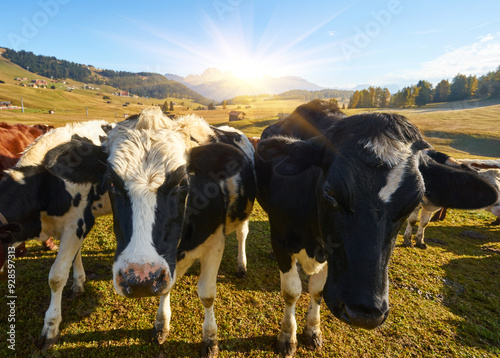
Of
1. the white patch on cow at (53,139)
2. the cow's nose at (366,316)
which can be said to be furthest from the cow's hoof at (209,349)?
the white patch on cow at (53,139)

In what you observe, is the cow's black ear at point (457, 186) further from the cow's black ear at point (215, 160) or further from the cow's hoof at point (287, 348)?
the cow's hoof at point (287, 348)

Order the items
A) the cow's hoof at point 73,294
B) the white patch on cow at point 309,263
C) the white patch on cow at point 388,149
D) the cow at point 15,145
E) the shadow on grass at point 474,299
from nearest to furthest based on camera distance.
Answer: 1. the white patch on cow at point 388,149
2. the white patch on cow at point 309,263
3. the shadow on grass at point 474,299
4. the cow's hoof at point 73,294
5. the cow at point 15,145

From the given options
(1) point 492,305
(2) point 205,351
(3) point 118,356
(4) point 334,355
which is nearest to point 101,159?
(3) point 118,356

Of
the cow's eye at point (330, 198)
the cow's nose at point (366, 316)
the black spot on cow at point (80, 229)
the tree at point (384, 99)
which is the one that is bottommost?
the black spot on cow at point (80, 229)

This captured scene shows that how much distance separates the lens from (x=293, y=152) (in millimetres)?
2641

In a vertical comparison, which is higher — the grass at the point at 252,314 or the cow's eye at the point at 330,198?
the cow's eye at the point at 330,198

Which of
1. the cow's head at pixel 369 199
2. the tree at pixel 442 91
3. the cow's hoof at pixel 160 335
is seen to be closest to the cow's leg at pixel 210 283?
the cow's hoof at pixel 160 335

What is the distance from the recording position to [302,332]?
13.7 feet

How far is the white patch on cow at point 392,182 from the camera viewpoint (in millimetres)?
2037

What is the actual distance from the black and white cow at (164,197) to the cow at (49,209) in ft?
4.09

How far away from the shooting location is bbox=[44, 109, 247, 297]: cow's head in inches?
86.4

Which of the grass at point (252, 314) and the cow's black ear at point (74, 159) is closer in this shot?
the cow's black ear at point (74, 159)

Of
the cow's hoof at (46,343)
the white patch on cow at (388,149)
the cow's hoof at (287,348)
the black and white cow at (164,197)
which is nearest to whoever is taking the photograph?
the white patch on cow at (388,149)

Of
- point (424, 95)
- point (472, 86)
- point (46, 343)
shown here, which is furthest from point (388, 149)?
point (472, 86)
